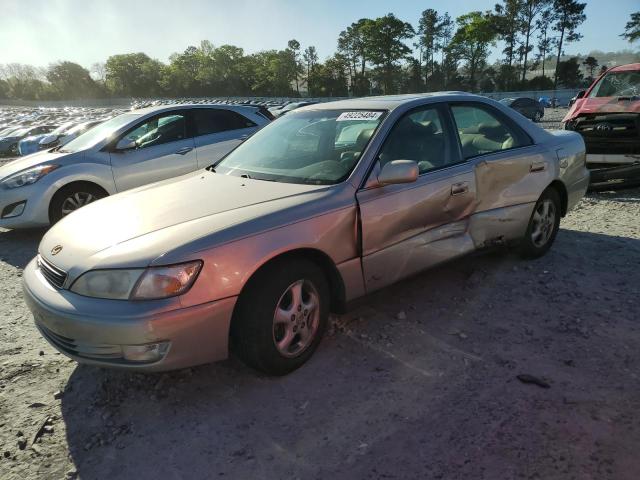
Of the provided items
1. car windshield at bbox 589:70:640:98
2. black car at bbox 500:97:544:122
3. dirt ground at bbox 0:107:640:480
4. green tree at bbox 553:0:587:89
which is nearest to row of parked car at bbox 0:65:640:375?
dirt ground at bbox 0:107:640:480

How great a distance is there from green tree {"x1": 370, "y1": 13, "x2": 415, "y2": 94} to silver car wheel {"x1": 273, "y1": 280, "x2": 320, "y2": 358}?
78420 mm

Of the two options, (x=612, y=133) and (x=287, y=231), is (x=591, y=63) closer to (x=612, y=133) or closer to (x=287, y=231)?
(x=612, y=133)

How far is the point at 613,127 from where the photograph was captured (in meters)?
7.62

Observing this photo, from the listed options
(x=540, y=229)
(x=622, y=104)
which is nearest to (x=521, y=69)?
(x=622, y=104)

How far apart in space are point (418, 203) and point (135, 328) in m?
1.94

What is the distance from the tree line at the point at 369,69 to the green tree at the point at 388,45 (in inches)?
6.4

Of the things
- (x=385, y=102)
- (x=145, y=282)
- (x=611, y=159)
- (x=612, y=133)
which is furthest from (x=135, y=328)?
(x=612, y=133)

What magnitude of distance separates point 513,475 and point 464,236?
1912 millimetres

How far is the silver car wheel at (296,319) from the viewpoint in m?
2.63

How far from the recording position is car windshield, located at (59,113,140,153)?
6.18 m

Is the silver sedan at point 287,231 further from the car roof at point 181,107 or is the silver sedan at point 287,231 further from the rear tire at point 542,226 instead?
the car roof at point 181,107

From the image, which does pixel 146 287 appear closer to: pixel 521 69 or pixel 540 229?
pixel 540 229

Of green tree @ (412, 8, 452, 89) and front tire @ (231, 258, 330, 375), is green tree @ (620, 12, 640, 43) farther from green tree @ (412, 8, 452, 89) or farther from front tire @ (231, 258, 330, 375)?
front tire @ (231, 258, 330, 375)

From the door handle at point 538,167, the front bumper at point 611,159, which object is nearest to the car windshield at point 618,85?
the front bumper at point 611,159
